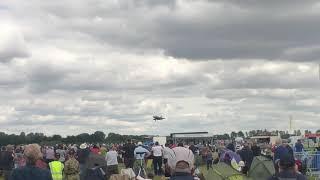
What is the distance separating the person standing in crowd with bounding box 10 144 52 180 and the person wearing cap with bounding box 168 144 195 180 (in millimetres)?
1920

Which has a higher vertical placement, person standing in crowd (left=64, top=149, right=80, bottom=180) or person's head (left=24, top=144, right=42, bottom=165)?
person's head (left=24, top=144, right=42, bottom=165)

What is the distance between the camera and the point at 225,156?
926 inches

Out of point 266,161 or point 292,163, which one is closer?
point 292,163

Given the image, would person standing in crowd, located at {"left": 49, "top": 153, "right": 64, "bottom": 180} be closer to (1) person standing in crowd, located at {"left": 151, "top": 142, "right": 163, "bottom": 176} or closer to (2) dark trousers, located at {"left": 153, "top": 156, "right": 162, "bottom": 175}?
(1) person standing in crowd, located at {"left": 151, "top": 142, "right": 163, "bottom": 176}

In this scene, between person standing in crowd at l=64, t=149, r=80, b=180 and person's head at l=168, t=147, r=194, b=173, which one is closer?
person's head at l=168, t=147, r=194, b=173

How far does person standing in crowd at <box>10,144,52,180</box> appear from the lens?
7891 millimetres

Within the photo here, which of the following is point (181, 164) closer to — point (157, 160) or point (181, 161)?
point (181, 161)

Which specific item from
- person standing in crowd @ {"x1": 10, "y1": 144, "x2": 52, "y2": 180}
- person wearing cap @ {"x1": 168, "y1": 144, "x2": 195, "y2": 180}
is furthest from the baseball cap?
person standing in crowd @ {"x1": 10, "y1": 144, "x2": 52, "y2": 180}

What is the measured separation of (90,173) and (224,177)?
12.6 ft

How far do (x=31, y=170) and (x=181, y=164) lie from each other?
2138 millimetres

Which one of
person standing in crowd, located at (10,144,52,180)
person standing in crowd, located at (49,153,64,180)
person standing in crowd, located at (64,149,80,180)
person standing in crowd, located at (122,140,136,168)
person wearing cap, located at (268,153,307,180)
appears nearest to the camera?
person wearing cap, located at (268,153,307,180)

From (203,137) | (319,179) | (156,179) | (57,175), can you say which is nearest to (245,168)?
(319,179)

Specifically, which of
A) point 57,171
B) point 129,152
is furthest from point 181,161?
point 129,152

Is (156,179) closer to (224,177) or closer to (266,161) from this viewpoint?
(266,161)
